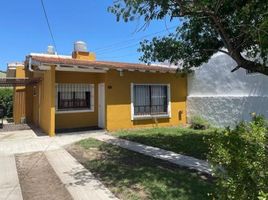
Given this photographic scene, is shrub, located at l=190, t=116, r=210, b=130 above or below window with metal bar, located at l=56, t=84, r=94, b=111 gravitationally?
below

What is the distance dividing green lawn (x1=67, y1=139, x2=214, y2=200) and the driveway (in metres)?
0.31

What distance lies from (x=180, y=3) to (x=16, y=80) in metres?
14.2

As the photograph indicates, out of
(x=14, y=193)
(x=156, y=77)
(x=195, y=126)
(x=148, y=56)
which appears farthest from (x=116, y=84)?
(x=14, y=193)

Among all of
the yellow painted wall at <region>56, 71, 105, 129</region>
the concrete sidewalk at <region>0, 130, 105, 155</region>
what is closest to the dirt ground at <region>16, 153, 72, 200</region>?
the concrete sidewalk at <region>0, 130, 105, 155</region>

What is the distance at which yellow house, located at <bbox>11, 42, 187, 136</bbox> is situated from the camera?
604 inches

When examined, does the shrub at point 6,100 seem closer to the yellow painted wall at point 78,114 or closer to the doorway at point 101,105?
the yellow painted wall at point 78,114

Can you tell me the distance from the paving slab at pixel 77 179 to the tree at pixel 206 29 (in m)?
3.82

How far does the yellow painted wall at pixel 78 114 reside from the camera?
619 inches

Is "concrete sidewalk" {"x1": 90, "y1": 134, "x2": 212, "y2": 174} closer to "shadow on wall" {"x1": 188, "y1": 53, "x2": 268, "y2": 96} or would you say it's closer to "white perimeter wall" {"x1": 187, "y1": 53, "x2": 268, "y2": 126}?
"white perimeter wall" {"x1": 187, "y1": 53, "x2": 268, "y2": 126}

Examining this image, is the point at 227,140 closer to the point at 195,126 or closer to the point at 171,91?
the point at 195,126

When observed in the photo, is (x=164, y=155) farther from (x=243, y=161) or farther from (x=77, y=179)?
(x=243, y=161)

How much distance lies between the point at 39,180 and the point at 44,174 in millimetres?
482

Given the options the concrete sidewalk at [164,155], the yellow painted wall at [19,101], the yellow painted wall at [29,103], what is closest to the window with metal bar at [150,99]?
the concrete sidewalk at [164,155]

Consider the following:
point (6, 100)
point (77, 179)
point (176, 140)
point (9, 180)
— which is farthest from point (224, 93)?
point (6, 100)
